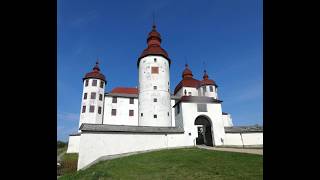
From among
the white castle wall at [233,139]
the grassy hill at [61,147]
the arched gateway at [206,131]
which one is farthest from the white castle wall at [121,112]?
the white castle wall at [233,139]

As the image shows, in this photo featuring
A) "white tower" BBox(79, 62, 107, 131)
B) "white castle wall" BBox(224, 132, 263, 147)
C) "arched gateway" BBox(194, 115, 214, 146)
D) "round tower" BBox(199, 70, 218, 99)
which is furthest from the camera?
"round tower" BBox(199, 70, 218, 99)


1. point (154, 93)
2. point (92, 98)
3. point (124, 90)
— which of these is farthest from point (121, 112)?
point (154, 93)

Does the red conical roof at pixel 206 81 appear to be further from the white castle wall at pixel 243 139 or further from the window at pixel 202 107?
the white castle wall at pixel 243 139

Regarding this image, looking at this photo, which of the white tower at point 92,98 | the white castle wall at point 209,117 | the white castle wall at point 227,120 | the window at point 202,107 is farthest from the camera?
the white castle wall at point 227,120

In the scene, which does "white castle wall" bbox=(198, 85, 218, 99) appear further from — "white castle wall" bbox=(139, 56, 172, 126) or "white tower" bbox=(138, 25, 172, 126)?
"white castle wall" bbox=(139, 56, 172, 126)

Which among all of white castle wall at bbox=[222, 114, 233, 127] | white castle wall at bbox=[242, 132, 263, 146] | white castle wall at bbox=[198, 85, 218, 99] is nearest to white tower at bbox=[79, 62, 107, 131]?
white castle wall at bbox=[198, 85, 218, 99]

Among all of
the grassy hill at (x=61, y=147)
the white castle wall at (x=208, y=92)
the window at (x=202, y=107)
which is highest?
the white castle wall at (x=208, y=92)

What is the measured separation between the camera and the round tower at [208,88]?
44.9 m

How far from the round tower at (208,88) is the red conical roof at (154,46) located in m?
12.8

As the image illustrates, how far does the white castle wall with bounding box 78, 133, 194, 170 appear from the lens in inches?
836
